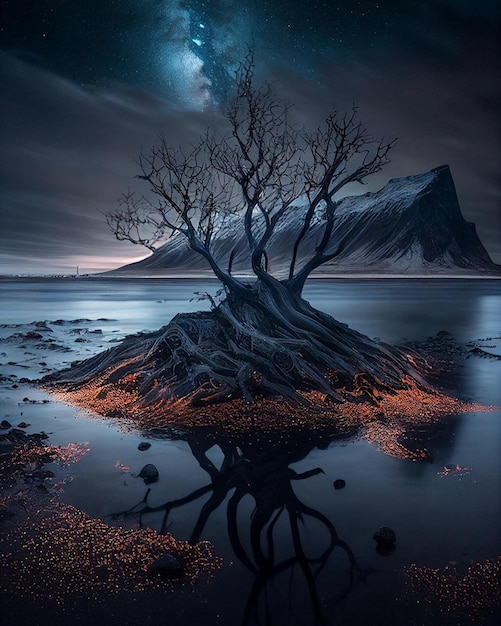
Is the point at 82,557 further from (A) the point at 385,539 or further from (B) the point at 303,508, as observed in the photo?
(A) the point at 385,539

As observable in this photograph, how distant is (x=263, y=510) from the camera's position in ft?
18.4

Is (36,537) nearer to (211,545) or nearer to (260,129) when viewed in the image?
(211,545)

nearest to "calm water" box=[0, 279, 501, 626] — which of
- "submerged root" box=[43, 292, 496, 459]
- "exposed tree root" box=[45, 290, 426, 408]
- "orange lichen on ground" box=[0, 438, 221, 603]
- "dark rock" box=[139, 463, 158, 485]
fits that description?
"dark rock" box=[139, 463, 158, 485]

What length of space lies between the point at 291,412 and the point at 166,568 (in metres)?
5.38

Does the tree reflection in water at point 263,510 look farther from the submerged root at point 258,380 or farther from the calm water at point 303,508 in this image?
the submerged root at point 258,380

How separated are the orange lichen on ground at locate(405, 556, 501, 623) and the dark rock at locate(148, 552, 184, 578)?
2203 millimetres

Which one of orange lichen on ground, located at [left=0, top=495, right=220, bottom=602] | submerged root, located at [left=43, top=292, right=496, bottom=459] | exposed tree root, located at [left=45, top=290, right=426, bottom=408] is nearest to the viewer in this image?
orange lichen on ground, located at [left=0, top=495, right=220, bottom=602]

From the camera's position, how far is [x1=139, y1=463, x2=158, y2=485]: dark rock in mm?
6469

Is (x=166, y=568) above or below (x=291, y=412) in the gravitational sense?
above

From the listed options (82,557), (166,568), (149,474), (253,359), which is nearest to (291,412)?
(253,359)

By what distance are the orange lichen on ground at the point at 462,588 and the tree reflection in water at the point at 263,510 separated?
23.9 inches

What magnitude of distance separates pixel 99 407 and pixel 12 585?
236 inches

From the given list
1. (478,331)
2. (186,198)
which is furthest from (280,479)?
(478,331)

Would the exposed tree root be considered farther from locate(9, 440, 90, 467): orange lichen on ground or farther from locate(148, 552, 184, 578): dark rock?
locate(148, 552, 184, 578): dark rock
